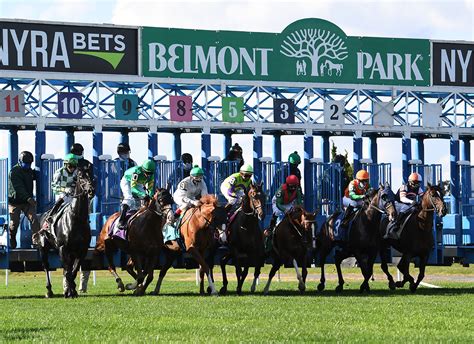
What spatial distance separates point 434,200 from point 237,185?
10.2 feet

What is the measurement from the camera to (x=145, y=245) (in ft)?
59.8

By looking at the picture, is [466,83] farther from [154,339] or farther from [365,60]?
[154,339]

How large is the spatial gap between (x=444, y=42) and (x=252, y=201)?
13.5 m

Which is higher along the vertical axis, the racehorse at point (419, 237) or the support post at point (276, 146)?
the support post at point (276, 146)

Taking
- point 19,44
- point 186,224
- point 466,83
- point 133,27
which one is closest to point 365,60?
point 466,83

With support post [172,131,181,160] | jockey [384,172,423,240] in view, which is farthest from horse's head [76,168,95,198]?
support post [172,131,181,160]

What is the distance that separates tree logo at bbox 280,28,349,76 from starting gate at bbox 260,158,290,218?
650 centimetres

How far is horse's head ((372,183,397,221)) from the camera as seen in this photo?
18.5 metres

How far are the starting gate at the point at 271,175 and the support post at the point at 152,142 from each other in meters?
5.14

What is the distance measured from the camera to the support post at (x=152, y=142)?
1046 inches

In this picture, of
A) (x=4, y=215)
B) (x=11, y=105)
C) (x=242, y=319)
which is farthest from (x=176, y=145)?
(x=242, y=319)

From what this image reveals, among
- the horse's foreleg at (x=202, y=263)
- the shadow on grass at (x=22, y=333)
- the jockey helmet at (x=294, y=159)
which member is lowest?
the shadow on grass at (x=22, y=333)

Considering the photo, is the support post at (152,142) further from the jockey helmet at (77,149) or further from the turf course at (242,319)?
the turf course at (242,319)

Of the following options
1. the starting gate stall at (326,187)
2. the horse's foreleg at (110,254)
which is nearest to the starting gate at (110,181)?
the horse's foreleg at (110,254)
